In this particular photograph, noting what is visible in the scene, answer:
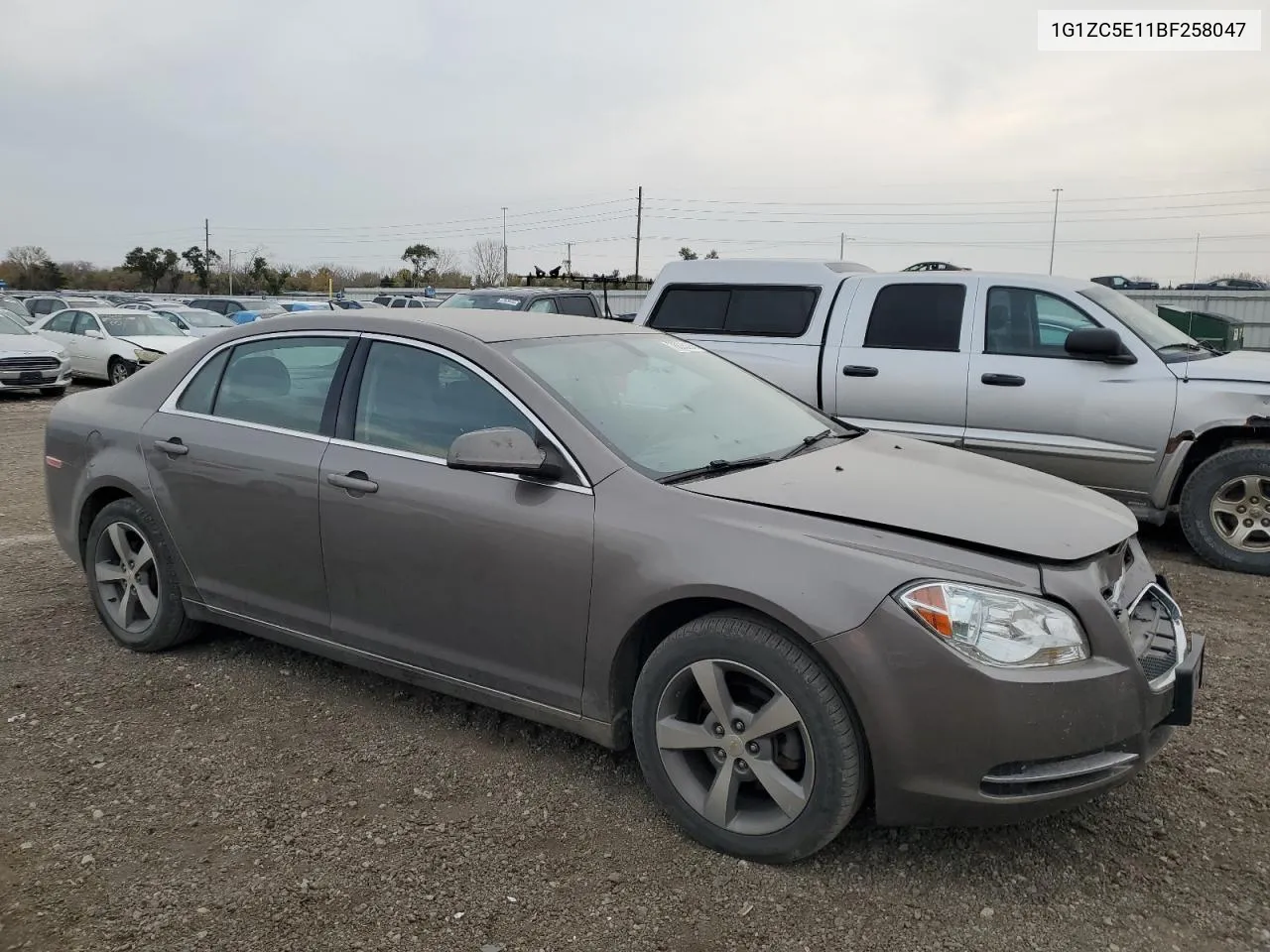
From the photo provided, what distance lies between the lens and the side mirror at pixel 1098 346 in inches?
243

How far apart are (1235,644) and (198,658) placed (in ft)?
16.0

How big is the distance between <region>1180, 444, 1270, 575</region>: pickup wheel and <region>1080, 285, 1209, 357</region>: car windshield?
2.79 feet

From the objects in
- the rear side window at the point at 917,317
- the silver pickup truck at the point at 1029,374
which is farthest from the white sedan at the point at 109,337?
the rear side window at the point at 917,317

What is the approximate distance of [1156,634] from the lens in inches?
118

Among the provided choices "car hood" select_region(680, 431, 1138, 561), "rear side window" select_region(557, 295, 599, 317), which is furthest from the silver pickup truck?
"rear side window" select_region(557, 295, 599, 317)

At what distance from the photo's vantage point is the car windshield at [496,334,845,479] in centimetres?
336

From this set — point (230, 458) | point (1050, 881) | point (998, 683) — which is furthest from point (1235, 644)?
point (230, 458)

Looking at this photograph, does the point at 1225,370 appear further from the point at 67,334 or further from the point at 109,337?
the point at 67,334

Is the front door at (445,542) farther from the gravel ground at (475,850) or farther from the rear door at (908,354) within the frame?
the rear door at (908,354)

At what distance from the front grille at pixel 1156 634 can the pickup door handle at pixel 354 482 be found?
99.4 inches

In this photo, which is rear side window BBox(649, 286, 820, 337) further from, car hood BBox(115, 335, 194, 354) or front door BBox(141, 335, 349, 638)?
car hood BBox(115, 335, 194, 354)

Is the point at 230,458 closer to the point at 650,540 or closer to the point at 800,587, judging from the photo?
the point at 650,540

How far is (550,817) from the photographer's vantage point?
3160 millimetres

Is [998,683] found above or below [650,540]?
below
